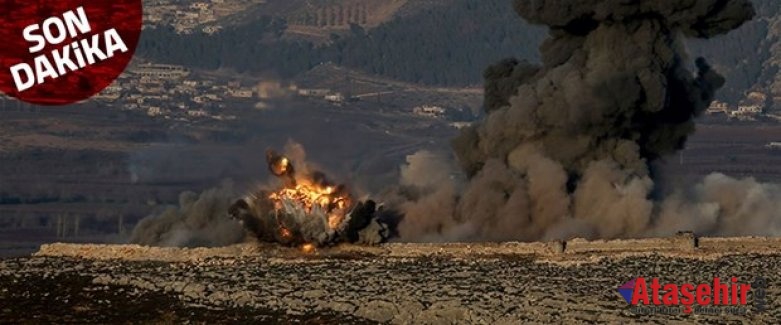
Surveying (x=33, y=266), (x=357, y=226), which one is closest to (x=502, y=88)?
(x=357, y=226)

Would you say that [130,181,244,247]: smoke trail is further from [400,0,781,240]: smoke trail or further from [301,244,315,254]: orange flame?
[400,0,781,240]: smoke trail

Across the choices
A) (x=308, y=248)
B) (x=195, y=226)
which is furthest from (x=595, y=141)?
(x=195, y=226)

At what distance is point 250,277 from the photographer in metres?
85.6

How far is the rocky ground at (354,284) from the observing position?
71.6 meters

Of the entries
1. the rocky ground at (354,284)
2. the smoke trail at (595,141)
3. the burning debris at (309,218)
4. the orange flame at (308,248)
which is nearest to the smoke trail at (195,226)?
the burning debris at (309,218)

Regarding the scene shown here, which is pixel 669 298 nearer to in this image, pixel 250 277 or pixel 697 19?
pixel 250 277

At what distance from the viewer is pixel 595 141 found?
109125 mm

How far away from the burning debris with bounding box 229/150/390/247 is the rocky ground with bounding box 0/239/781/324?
3.91 ft

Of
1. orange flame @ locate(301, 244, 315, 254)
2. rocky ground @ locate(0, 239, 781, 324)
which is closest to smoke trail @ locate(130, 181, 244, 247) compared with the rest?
orange flame @ locate(301, 244, 315, 254)

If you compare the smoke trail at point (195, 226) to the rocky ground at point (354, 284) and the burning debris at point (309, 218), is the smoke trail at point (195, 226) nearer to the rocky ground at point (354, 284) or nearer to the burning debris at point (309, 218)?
the burning debris at point (309, 218)

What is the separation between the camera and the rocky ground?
235ft

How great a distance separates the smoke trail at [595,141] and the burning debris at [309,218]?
4.50 m

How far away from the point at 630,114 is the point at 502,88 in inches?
392

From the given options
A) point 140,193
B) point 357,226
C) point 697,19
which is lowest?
point 140,193
